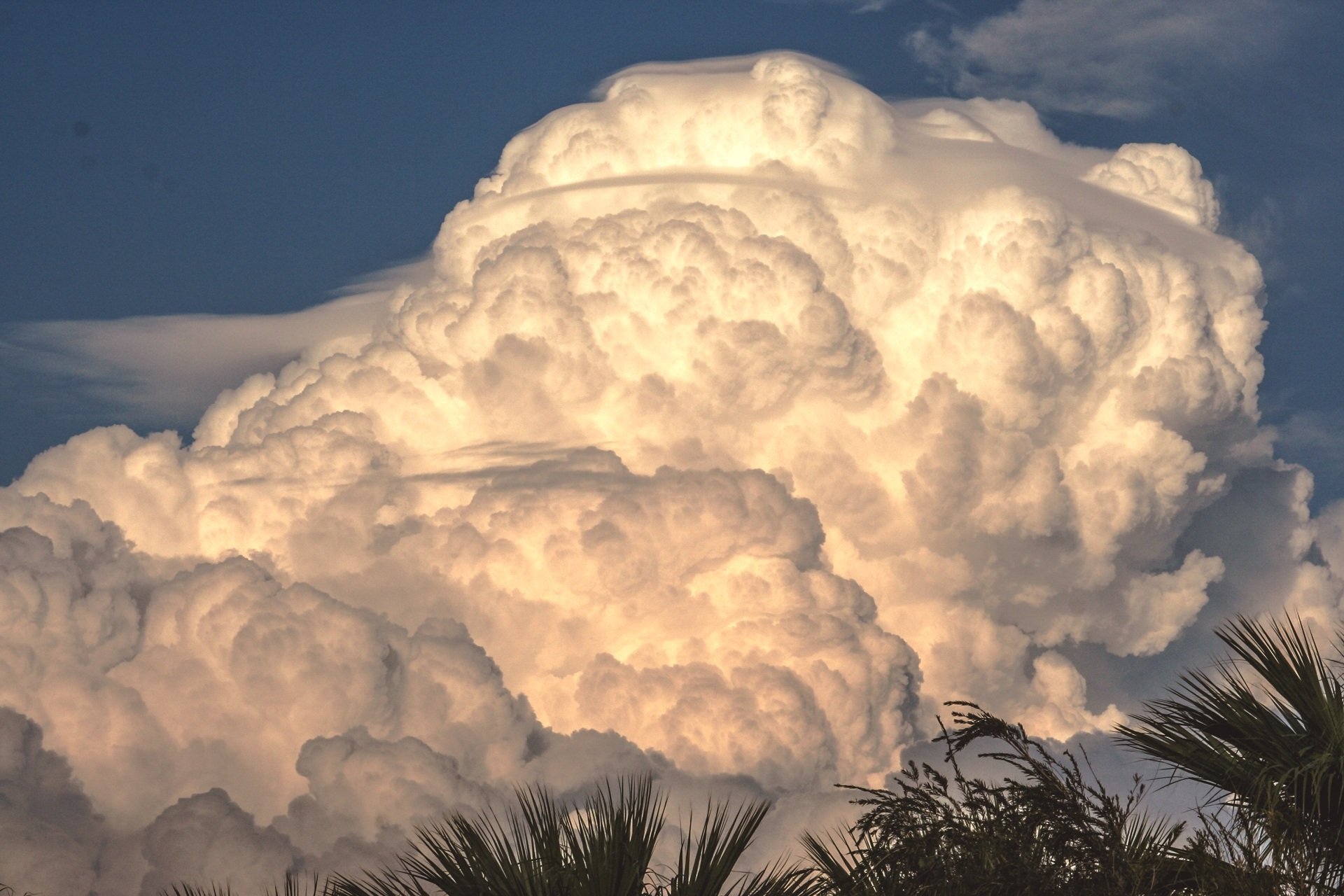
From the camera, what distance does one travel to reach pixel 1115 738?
17.5 meters

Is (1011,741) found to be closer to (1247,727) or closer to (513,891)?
(1247,727)

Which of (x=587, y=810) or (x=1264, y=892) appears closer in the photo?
(x=1264, y=892)

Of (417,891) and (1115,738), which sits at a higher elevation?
(1115,738)

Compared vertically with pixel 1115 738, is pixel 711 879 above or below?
below

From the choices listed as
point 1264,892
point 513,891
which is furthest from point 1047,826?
point 513,891

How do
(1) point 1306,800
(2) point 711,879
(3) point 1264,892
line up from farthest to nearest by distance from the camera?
(1) point 1306,800 → (2) point 711,879 → (3) point 1264,892

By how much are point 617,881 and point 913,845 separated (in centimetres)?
286

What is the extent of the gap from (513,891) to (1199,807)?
653 cm

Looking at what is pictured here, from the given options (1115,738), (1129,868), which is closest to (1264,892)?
(1129,868)

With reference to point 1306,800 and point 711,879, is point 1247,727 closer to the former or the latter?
point 1306,800

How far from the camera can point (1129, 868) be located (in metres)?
14.2

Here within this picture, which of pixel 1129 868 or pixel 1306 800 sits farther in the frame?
pixel 1306 800

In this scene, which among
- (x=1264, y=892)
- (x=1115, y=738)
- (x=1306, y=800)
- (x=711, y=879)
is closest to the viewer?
(x=1264, y=892)

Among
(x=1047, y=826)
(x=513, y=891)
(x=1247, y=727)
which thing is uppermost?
(x=1247, y=727)
